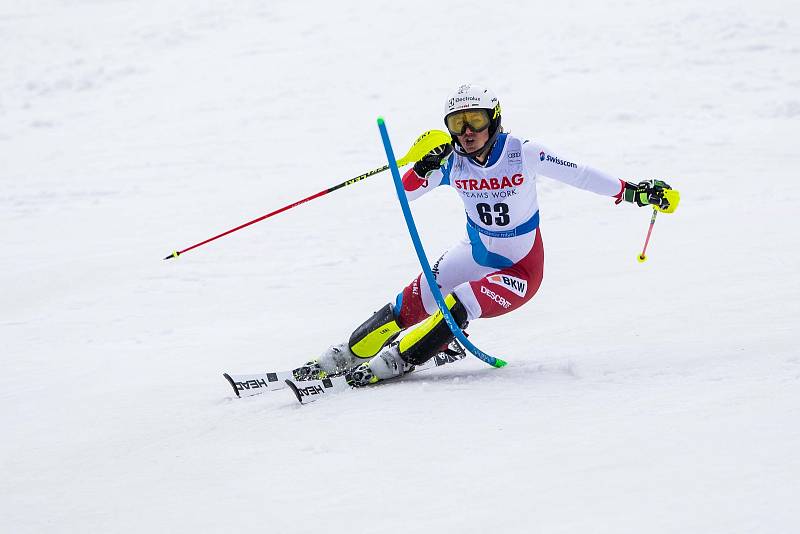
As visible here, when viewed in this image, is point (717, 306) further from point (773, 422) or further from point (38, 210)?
point (38, 210)

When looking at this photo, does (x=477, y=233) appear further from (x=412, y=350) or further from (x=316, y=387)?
(x=316, y=387)

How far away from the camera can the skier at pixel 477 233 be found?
438 centimetres

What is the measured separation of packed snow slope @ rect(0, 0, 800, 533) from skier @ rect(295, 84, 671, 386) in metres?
0.27

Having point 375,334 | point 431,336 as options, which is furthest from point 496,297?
point 375,334

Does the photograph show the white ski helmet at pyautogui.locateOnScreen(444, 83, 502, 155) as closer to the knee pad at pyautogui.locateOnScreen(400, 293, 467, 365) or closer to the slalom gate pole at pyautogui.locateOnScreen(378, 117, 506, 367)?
the slalom gate pole at pyautogui.locateOnScreen(378, 117, 506, 367)

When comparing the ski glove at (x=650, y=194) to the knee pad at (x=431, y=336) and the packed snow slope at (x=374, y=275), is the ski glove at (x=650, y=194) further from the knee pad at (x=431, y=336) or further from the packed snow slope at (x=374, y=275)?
the knee pad at (x=431, y=336)

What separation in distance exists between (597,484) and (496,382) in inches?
55.3

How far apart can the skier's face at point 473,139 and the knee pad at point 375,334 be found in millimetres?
971

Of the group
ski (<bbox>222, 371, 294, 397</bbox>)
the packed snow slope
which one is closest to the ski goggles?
the packed snow slope

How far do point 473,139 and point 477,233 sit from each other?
57 cm

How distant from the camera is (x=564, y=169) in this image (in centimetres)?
447

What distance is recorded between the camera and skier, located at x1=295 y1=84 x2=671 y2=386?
4.38m

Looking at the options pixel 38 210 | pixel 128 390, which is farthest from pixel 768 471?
pixel 38 210

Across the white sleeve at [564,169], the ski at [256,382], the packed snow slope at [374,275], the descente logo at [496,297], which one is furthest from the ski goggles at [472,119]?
the ski at [256,382]
